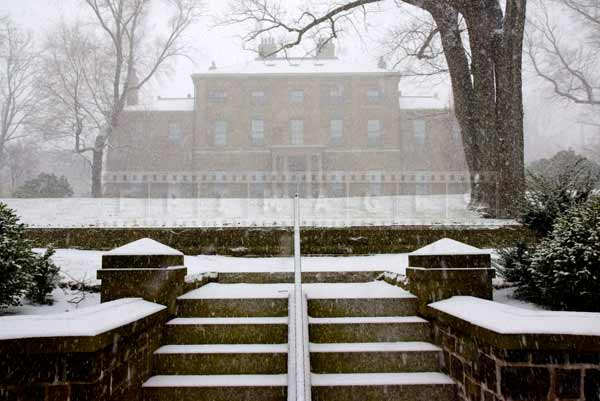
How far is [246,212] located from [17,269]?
17.9ft

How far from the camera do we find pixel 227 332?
3.80m

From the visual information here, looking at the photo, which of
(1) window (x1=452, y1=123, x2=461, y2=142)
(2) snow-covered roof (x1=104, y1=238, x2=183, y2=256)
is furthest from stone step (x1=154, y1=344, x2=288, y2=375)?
(1) window (x1=452, y1=123, x2=461, y2=142)

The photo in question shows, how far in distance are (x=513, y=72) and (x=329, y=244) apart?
558 cm

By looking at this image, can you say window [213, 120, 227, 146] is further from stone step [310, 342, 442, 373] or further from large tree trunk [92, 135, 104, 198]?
stone step [310, 342, 442, 373]

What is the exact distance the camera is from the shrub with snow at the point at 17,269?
3.96m

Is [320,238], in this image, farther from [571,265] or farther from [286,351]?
[571,265]

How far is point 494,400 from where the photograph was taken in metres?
2.76

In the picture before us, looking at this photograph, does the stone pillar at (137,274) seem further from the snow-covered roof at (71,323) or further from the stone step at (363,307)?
the stone step at (363,307)

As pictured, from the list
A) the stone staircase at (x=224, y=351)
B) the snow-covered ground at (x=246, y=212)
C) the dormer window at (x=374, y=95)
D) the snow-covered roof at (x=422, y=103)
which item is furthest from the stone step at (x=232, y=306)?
the snow-covered roof at (x=422, y=103)

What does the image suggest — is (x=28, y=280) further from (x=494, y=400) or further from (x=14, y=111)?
(x=14, y=111)

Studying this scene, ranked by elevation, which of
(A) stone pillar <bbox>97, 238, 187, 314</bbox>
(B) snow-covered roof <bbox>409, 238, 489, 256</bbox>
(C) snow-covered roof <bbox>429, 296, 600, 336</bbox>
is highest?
(B) snow-covered roof <bbox>409, 238, 489, 256</bbox>

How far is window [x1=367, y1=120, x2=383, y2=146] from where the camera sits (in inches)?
1112

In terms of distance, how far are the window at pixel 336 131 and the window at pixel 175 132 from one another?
1066 cm

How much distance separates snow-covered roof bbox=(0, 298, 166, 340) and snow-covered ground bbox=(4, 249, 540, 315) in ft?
5.80
